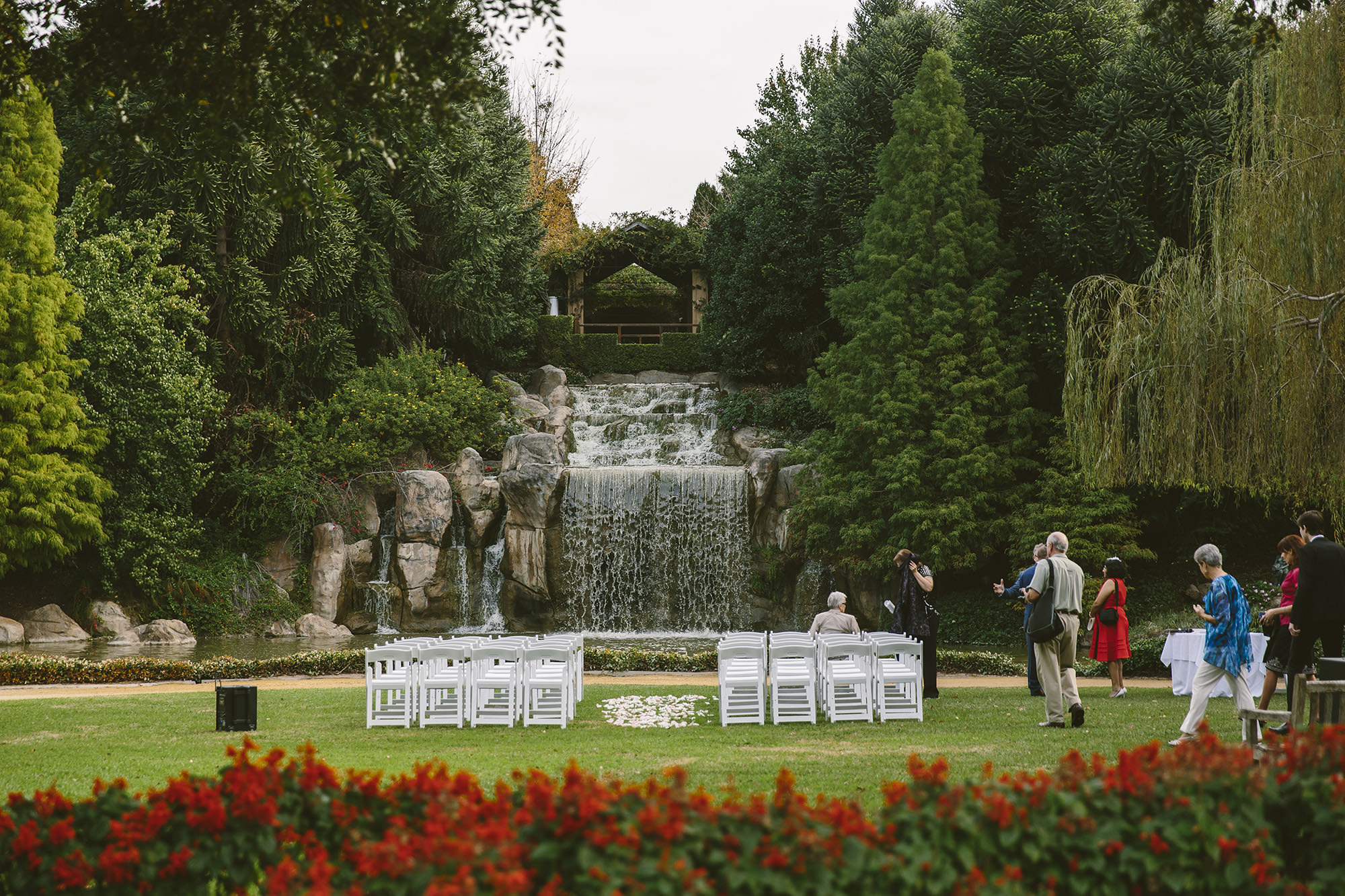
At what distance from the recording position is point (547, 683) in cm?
939

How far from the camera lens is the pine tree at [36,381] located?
816 inches

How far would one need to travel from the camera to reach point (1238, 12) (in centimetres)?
673

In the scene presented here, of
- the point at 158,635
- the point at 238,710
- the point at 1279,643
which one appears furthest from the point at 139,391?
the point at 1279,643

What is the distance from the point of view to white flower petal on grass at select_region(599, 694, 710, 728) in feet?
32.3

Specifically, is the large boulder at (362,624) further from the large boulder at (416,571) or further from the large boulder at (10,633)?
the large boulder at (10,633)

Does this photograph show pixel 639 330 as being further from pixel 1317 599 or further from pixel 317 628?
pixel 1317 599

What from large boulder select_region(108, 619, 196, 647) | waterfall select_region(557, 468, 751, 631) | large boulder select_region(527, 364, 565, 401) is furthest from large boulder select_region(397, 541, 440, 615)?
large boulder select_region(527, 364, 565, 401)

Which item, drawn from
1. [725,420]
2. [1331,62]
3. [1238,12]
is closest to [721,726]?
[1238,12]

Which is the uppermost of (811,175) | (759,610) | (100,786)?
(811,175)

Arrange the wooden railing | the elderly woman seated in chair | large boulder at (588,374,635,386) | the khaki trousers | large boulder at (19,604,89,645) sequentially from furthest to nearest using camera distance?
the wooden railing, large boulder at (588,374,635,386), large boulder at (19,604,89,645), the elderly woman seated in chair, the khaki trousers

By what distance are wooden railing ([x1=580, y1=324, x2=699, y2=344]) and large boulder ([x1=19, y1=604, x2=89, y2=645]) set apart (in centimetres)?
2532

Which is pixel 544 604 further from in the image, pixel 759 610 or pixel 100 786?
pixel 100 786

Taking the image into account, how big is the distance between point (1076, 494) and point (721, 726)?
45.0 ft

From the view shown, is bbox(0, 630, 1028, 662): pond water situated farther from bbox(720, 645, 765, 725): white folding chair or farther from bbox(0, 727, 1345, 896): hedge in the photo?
bbox(0, 727, 1345, 896): hedge
